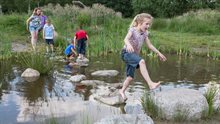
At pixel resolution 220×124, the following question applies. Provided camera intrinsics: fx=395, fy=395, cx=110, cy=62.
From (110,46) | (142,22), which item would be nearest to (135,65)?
(142,22)

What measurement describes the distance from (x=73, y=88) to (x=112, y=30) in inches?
385

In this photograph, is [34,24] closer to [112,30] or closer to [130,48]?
[112,30]

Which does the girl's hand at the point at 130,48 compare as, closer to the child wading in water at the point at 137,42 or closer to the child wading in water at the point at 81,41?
the child wading in water at the point at 137,42

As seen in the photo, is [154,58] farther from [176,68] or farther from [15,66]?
[15,66]

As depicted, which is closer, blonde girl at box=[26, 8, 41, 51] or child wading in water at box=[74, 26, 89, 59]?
child wading in water at box=[74, 26, 89, 59]

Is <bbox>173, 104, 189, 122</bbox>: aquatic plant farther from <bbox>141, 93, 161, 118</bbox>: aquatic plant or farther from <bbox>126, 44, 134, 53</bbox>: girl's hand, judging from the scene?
<bbox>126, 44, 134, 53</bbox>: girl's hand

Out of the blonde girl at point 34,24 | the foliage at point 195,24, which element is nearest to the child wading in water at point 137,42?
the blonde girl at point 34,24

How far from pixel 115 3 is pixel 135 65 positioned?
161ft

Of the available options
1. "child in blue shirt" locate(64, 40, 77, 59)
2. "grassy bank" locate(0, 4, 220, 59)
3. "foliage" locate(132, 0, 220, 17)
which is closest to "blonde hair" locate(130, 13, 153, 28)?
"child in blue shirt" locate(64, 40, 77, 59)

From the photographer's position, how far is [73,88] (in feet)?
28.2

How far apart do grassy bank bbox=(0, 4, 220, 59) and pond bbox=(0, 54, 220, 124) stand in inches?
48.8

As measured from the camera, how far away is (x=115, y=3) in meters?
55.6

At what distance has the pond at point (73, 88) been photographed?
6.45 metres

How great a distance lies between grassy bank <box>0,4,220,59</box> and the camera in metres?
14.9
